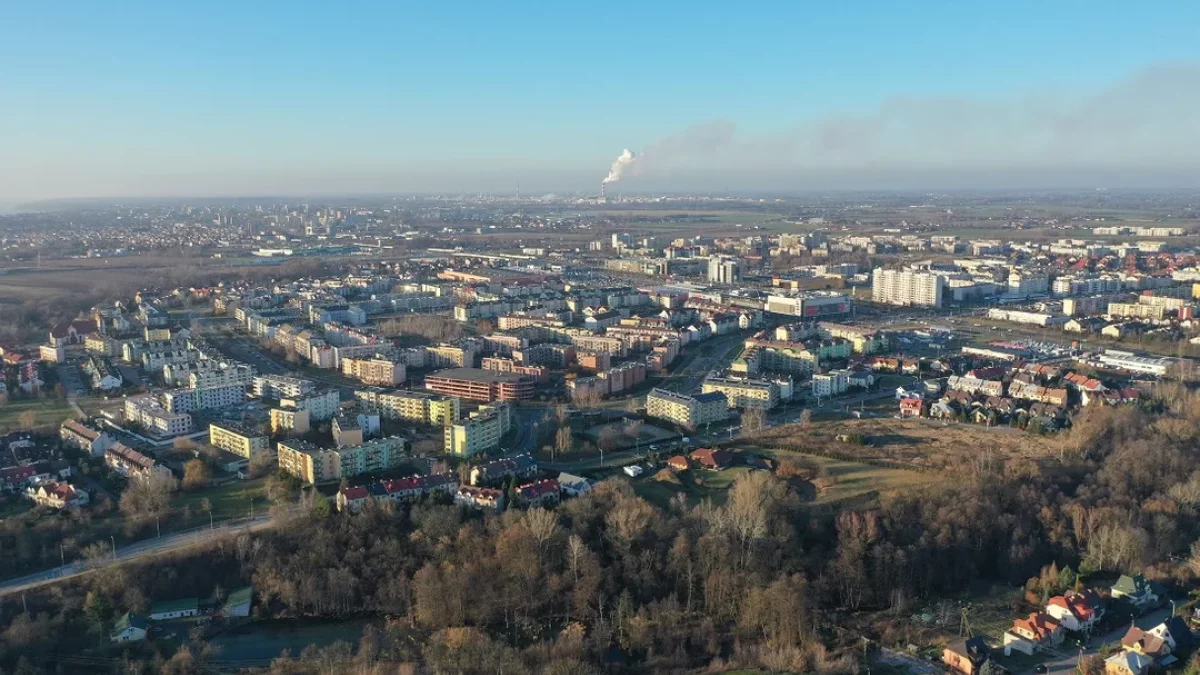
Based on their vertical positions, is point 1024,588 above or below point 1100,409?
below

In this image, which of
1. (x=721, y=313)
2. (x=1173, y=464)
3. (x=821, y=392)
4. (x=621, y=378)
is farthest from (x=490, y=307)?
(x=1173, y=464)

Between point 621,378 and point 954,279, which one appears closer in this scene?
point 621,378

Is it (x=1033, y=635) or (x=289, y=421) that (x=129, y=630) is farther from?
(x=1033, y=635)

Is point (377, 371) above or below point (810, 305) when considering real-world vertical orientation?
below

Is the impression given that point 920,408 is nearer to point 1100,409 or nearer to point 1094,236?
point 1100,409

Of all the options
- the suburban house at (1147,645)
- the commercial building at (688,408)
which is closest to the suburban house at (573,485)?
the commercial building at (688,408)

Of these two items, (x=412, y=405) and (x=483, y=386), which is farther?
(x=483, y=386)

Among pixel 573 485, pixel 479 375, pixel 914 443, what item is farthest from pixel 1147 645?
pixel 479 375
